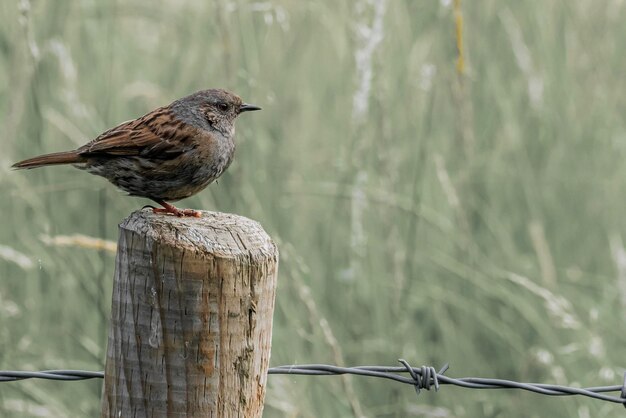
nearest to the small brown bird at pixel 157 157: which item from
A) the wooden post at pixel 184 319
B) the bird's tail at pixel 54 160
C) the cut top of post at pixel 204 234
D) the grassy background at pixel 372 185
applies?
the bird's tail at pixel 54 160

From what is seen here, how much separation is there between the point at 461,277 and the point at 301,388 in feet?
3.27

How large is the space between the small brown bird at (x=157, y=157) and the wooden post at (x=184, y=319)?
2.97ft

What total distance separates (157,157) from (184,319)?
1143mm

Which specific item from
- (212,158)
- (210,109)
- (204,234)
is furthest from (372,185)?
(204,234)

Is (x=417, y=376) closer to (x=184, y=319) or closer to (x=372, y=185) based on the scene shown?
(x=184, y=319)

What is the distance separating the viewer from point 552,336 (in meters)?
4.87

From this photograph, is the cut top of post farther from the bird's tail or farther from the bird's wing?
the bird's tail

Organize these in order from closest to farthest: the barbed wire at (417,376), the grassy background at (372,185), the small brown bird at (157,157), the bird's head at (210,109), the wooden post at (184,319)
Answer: the wooden post at (184,319)
the barbed wire at (417,376)
the small brown bird at (157,157)
the bird's head at (210,109)
the grassy background at (372,185)

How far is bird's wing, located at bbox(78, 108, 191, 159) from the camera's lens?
11.5 feet

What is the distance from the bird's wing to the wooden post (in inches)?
37.5

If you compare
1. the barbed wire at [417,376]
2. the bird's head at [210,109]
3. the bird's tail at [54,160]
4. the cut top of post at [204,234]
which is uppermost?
the bird's head at [210,109]

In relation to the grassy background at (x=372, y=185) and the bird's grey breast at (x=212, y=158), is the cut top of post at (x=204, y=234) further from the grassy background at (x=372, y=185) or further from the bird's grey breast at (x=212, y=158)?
the grassy background at (x=372, y=185)

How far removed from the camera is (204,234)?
2551 millimetres

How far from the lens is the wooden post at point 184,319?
250 centimetres
